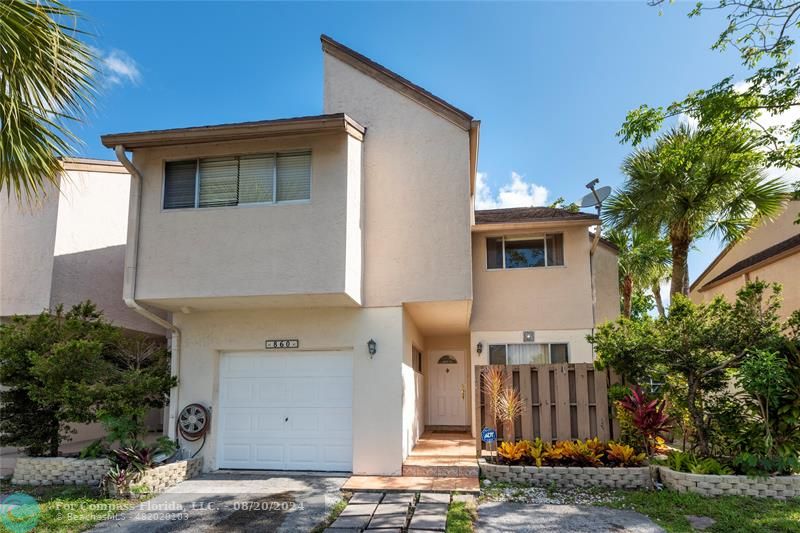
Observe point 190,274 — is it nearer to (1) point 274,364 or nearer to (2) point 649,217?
(1) point 274,364

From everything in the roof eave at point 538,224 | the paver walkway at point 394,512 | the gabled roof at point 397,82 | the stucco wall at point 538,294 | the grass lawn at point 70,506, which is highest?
the gabled roof at point 397,82

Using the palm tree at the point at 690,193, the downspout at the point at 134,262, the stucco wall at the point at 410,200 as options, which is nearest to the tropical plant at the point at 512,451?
the stucco wall at the point at 410,200

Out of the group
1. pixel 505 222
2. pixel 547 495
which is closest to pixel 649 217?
pixel 505 222

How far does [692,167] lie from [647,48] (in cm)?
292

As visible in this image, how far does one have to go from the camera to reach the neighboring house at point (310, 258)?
9438 mm

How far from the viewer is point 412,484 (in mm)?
9047

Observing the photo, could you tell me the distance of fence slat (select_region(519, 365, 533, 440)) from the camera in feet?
33.1

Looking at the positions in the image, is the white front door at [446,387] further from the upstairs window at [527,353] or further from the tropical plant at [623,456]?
the tropical plant at [623,456]

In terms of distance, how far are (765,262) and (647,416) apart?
389 inches

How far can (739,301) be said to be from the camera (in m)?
8.86

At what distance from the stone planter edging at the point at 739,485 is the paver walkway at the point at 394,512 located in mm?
3753

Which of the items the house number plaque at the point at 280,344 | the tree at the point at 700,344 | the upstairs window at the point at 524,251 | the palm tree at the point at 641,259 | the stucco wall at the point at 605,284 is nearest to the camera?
the tree at the point at 700,344

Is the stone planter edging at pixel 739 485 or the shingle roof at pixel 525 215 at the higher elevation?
the shingle roof at pixel 525 215

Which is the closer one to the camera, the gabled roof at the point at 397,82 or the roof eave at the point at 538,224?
the gabled roof at the point at 397,82
